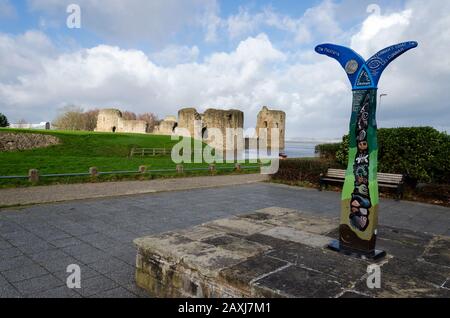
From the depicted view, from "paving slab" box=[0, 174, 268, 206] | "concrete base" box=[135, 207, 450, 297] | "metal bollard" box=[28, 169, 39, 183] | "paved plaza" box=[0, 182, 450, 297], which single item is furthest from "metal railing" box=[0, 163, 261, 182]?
"concrete base" box=[135, 207, 450, 297]

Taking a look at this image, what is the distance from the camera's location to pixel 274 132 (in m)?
40.8

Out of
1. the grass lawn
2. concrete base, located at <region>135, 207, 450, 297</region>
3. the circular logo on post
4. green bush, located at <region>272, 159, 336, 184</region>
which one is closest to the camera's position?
concrete base, located at <region>135, 207, 450, 297</region>

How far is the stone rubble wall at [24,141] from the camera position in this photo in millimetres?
21875

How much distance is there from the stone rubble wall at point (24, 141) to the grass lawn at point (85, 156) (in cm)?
73

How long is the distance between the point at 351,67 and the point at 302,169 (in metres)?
9.31

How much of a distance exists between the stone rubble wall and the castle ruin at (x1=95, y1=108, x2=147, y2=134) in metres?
20.3

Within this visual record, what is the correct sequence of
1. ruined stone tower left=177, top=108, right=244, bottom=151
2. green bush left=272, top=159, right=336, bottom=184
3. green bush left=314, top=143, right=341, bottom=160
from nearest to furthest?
green bush left=272, top=159, right=336, bottom=184 → green bush left=314, top=143, right=341, bottom=160 → ruined stone tower left=177, top=108, right=244, bottom=151

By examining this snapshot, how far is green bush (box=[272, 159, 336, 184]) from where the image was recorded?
1204 cm

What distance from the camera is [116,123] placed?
149 ft

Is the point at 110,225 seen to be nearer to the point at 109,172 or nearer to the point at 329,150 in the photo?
the point at 109,172

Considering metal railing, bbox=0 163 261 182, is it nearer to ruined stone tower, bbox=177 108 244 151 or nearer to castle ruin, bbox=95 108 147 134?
ruined stone tower, bbox=177 108 244 151

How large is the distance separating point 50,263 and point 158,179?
30.1ft
